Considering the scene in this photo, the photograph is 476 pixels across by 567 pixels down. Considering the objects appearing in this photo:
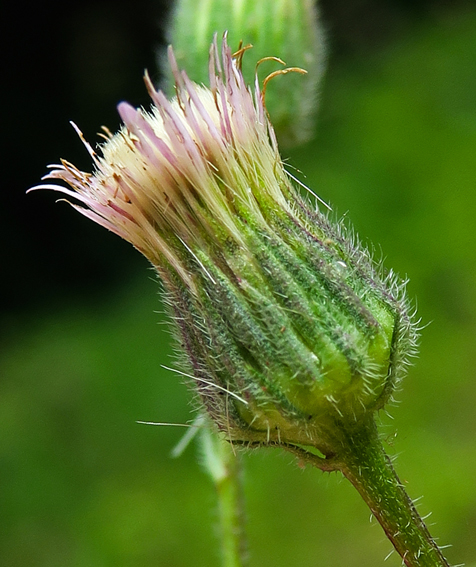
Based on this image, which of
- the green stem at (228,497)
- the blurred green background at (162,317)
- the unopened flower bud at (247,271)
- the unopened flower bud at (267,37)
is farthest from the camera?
the blurred green background at (162,317)

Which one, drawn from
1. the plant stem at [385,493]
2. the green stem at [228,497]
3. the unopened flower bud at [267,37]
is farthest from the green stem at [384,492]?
the unopened flower bud at [267,37]

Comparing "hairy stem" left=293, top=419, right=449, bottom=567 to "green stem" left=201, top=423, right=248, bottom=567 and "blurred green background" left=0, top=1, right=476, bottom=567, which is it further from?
"blurred green background" left=0, top=1, right=476, bottom=567

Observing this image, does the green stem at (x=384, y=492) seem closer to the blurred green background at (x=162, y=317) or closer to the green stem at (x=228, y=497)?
the green stem at (x=228, y=497)

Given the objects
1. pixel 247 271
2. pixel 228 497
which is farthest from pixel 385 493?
pixel 228 497

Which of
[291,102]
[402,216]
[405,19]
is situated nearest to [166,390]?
[402,216]

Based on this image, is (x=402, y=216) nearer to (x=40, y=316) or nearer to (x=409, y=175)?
(x=409, y=175)

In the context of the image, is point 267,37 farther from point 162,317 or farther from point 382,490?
point 162,317

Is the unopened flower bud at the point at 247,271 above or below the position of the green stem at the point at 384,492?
above
